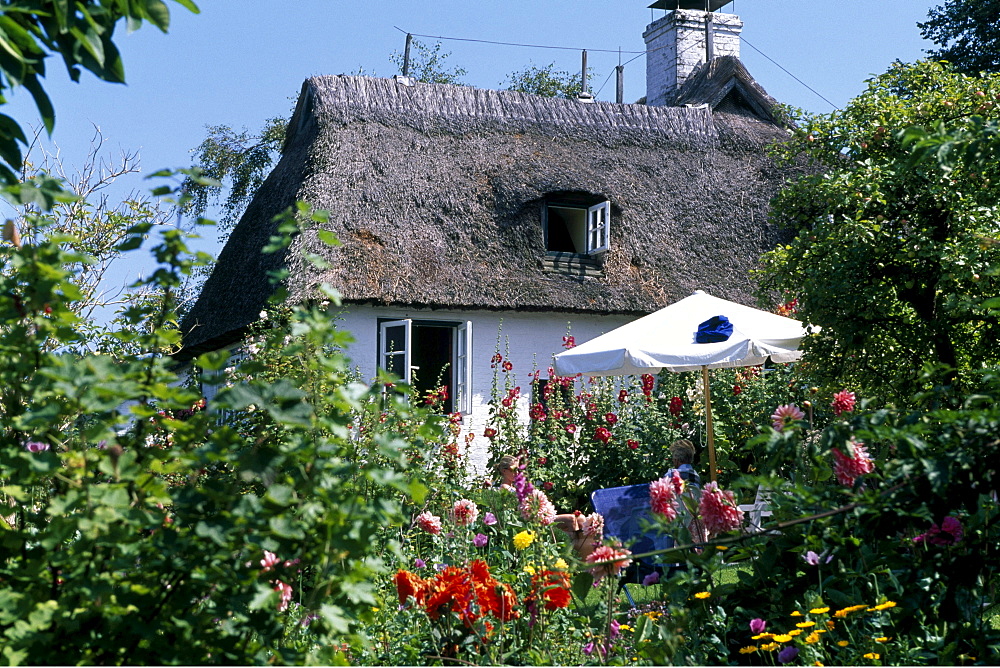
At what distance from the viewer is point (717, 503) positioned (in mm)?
2852

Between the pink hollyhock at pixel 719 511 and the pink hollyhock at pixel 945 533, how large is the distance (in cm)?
57

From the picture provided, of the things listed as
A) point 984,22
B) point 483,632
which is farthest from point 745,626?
point 984,22

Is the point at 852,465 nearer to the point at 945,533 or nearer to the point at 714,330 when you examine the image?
the point at 945,533

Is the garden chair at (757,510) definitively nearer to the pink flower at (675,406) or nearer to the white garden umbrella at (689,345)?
the white garden umbrella at (689,345)

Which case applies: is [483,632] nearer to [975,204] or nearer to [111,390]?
[111,390]

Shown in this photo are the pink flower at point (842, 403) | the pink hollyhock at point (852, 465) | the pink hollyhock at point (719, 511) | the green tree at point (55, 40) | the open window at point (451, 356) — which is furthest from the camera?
the open window at point (451, 356)

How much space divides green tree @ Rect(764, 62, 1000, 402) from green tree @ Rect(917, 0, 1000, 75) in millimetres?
13061

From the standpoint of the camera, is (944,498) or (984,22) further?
(984,22)

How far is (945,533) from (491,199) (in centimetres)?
1005

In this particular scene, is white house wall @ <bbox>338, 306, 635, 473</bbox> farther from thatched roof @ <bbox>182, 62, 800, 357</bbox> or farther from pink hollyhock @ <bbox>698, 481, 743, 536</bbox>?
pink hollyhock @ <bbox>698, 481, 743, 536</bbox>

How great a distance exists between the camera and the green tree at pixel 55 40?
154cm

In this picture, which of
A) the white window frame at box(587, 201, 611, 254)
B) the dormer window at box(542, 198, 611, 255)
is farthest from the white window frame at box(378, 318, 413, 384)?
the white window frame at box(587, 201, 611, 254)

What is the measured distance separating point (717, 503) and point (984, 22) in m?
17.6

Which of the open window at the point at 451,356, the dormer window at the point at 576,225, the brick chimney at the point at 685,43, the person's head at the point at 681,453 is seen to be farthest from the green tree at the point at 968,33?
the person's head at the point at 681,453
